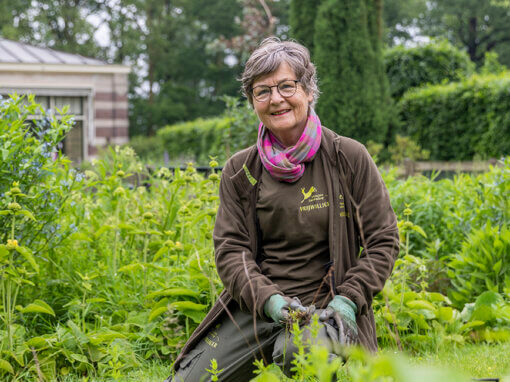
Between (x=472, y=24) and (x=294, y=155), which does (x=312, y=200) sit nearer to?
(x=294, y=155)

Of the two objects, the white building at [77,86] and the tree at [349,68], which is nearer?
the tree at [349,68]

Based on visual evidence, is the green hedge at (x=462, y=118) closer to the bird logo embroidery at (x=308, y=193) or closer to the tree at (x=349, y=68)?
the tree at (x=349, y=68)

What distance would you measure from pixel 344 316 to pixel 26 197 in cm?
202

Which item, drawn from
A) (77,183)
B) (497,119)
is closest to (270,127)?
(77,183)

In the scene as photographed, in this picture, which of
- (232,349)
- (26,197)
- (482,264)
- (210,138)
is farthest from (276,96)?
(210,138)

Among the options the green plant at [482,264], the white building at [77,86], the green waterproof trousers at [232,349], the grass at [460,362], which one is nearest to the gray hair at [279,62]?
the green waterproof trousers at [232,349]

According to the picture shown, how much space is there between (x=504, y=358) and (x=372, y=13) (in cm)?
948

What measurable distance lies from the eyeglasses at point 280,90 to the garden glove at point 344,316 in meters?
0.90

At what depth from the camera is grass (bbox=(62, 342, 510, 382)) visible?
314 centimetres

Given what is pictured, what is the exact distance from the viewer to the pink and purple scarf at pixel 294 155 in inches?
104

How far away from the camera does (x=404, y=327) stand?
146 inches

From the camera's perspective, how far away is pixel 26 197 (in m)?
3.50

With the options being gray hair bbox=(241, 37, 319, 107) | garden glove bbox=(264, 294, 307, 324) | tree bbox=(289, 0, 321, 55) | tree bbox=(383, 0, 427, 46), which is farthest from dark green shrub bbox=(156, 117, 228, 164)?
tree bbox=(383, 0, 427, 46)

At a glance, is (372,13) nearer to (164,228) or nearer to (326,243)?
(164,228)
